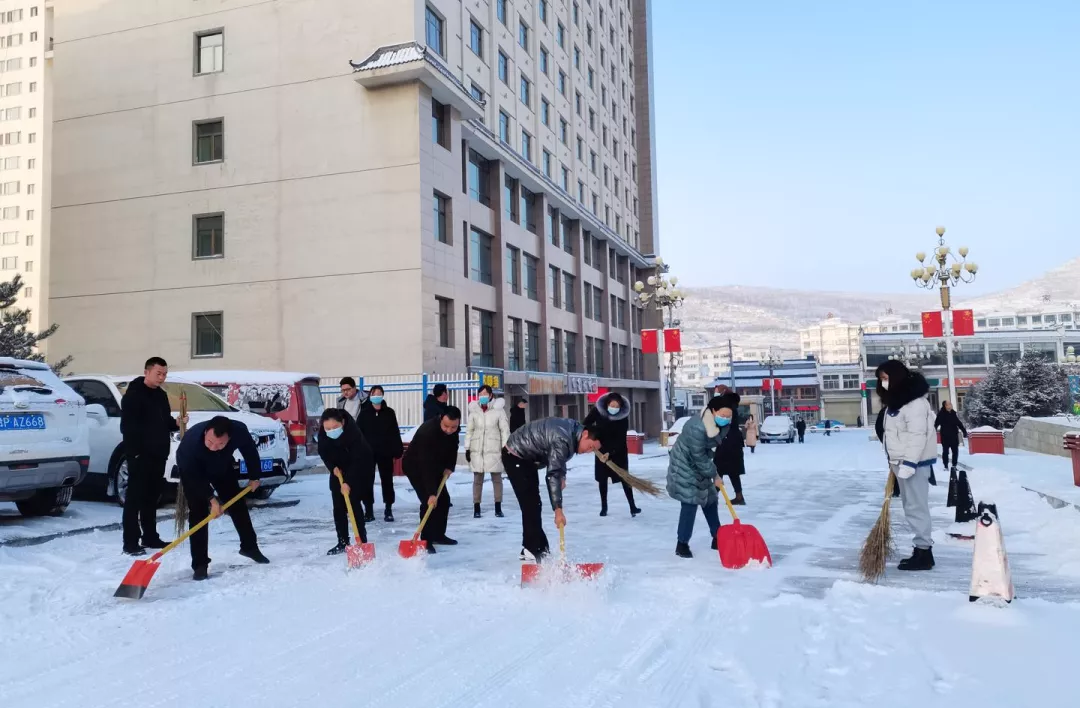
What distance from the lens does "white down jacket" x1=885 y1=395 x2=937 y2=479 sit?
690 cm

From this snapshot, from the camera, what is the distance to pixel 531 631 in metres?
5.18

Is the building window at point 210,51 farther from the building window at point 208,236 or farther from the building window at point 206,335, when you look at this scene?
the building window at point 206,335

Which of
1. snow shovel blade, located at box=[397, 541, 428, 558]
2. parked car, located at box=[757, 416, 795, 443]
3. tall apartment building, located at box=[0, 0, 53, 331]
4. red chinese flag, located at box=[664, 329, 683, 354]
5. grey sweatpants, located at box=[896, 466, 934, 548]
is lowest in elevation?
parked car, located at box=[757, 416, 795, 443]

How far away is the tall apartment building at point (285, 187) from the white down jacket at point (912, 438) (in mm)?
19209

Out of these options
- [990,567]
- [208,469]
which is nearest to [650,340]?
[208,469]

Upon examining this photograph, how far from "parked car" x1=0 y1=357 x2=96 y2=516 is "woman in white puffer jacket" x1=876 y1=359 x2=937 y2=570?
8.70 m

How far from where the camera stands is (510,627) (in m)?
5.30

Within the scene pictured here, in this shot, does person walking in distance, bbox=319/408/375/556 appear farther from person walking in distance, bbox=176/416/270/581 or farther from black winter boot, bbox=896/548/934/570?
black winter boot, bbox=896/548/934/570

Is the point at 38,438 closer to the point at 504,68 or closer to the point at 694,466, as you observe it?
the point at 694,466

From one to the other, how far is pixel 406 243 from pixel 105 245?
11.8 metres

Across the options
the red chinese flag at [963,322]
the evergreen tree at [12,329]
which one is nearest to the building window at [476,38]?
the evergreen tree at [12,329]

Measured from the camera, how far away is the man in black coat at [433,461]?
8.43 meters

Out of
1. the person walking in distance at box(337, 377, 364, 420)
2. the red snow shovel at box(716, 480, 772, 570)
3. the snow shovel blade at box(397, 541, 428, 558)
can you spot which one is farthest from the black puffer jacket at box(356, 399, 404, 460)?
the red snow shovel at box(716, 480, 772, 570)

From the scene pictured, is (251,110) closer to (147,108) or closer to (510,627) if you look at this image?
(147,108)
